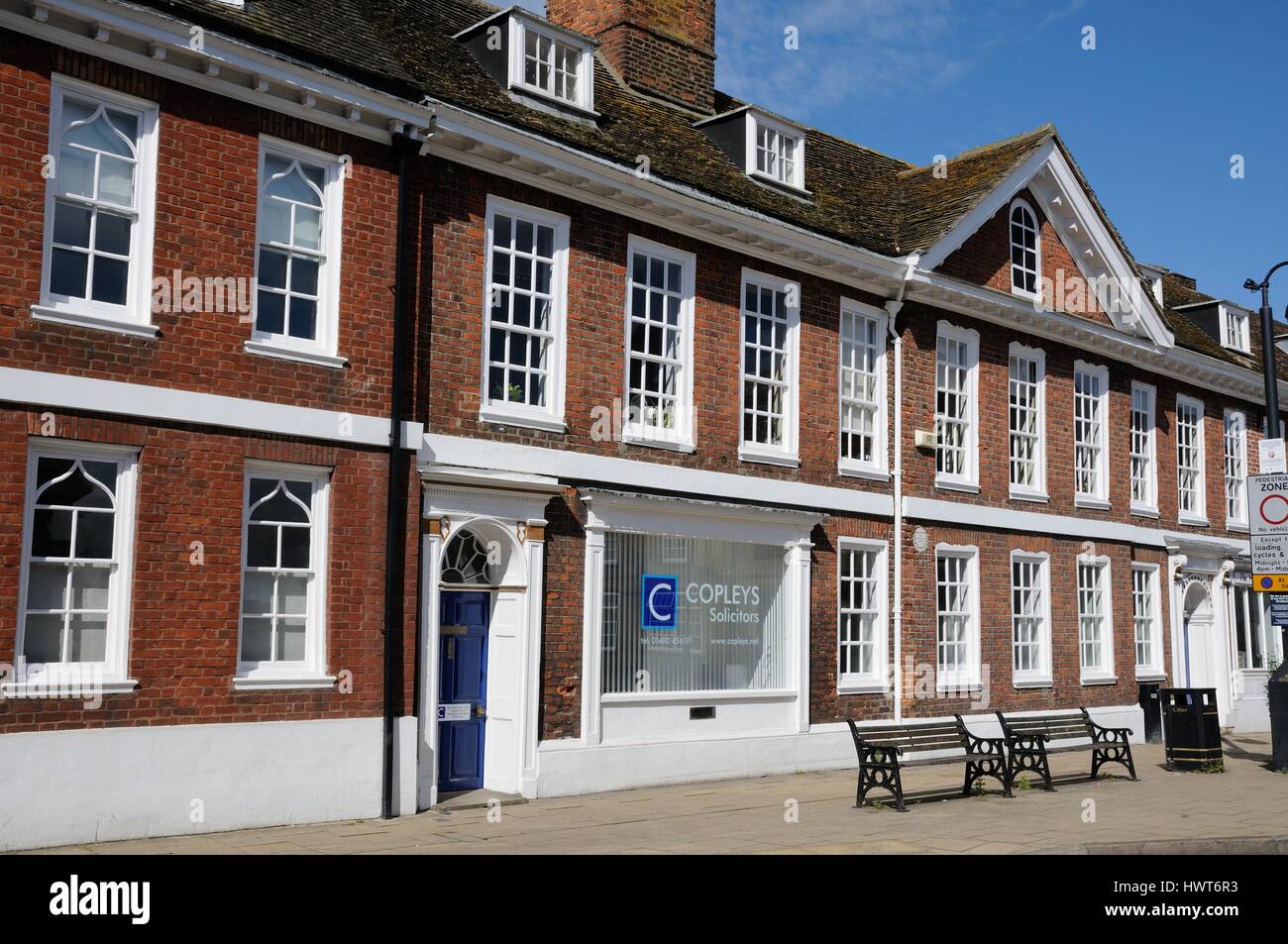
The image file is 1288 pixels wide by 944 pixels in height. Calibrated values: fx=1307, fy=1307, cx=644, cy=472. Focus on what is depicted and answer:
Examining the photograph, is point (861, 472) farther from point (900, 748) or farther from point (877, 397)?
point (900, 748)

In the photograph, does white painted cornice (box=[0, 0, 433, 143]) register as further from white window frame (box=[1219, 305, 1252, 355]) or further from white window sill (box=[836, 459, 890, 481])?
white window frame (box=[1219, 305, 1252, 355])

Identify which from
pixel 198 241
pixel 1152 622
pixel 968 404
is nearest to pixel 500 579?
Answer: pixel 198 241

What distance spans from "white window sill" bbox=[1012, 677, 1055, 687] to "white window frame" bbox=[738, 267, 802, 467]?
620 cm

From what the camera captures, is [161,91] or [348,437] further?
[348,437]

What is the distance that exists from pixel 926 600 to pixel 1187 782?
468 cm

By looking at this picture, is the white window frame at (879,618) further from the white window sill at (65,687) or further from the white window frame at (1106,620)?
the white window sill at (65,687)

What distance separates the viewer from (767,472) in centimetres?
1789

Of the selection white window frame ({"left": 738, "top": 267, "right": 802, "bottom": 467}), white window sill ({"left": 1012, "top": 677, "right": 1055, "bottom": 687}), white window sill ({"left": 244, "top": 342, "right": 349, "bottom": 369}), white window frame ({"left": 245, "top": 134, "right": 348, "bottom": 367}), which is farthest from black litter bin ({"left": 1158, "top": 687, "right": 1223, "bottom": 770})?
white window frame ({"left": 245, "top": 134, "right": 348, "bottom": 367})

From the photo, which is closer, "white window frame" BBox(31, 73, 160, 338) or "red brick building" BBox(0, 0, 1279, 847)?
"white window frame" BBox(31, 73, 160, 338)

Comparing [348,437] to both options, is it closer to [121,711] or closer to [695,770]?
[121,711]

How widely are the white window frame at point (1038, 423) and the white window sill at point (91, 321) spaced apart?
14533 mm

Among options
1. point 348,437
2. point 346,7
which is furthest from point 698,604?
point 346,7

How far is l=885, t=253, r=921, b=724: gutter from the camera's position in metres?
19.4

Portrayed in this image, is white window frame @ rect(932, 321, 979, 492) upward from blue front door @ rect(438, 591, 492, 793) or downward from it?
upward
